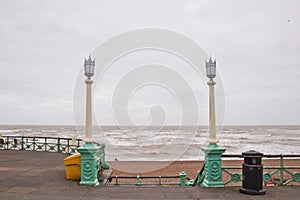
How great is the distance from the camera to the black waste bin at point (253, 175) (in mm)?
7852

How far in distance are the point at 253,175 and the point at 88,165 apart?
185 inches

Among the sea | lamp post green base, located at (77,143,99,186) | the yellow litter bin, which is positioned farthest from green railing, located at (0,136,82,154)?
lamp post green base, located at (77,143,99,186)

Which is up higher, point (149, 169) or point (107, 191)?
point (107, 191)

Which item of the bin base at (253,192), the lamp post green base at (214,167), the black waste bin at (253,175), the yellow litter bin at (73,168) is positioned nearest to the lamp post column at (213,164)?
the lamp post green base at (214,167)

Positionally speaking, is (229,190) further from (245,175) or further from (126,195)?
(126,195)

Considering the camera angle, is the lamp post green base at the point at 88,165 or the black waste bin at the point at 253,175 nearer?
the black waste bin at the point at 253,175

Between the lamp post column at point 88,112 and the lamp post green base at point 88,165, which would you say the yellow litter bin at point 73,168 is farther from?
the lamp post column at point 88,112

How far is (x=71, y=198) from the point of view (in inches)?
293

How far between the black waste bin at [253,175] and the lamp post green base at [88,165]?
4304 millimetres

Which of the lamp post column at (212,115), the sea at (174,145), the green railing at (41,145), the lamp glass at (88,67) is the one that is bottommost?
the sea at (174,145)

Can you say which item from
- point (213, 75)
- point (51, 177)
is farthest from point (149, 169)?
point (213, 75)

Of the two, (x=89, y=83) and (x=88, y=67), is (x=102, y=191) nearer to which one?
(x=89, y=83)

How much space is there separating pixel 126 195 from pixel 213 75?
4466mm

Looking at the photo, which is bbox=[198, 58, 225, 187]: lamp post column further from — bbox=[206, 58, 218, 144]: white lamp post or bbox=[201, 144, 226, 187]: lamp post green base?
bbox=[206, 58, 218, 144]: white lamp post
